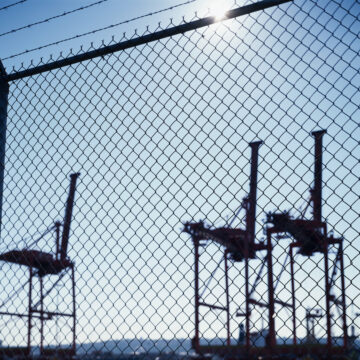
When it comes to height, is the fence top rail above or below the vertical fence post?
above

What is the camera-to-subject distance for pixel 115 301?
2854 millimetres

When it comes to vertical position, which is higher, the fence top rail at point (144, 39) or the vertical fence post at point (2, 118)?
the fence top rail at point (144, 39)

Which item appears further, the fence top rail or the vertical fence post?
the vertical fence post

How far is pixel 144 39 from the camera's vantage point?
2.80 m

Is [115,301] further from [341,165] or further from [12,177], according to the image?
[341,165]

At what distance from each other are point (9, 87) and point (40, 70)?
13.2 inches

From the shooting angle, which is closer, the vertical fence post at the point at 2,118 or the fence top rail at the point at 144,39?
the fence top rail at the point at 144,39

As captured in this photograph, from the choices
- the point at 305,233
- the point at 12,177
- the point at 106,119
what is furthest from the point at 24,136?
the point at 305,233

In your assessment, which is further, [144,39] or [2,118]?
[2,118]

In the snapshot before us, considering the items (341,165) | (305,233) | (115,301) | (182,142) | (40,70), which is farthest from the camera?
(305,233)

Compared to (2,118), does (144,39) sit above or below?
above

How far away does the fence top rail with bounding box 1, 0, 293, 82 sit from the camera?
98.9 inches

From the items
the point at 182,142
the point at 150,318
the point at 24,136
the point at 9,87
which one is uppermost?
the point at 9,87

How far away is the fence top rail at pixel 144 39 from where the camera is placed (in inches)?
98.9
